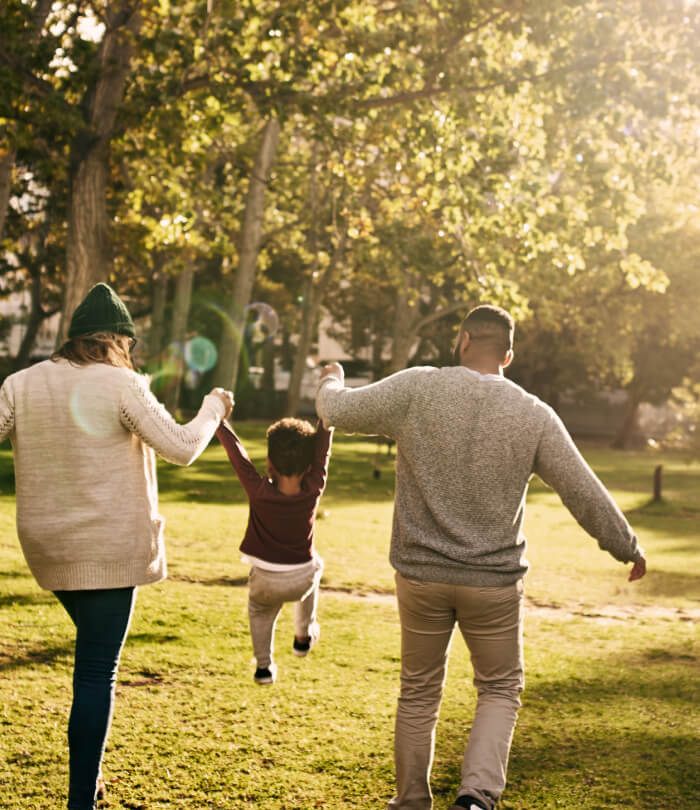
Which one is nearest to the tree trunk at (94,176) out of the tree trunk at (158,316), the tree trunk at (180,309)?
the tree trunk at (180,309)

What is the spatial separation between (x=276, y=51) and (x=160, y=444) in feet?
35.0

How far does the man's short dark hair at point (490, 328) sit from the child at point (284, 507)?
1172mm

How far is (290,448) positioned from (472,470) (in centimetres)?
125

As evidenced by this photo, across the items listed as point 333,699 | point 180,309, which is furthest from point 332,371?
point 180,309

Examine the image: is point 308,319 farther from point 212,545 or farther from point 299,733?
point 299,733

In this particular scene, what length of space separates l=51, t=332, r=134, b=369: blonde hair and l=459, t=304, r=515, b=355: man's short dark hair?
145cm

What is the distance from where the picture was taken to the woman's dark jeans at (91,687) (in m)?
3.80

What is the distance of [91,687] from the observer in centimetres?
382

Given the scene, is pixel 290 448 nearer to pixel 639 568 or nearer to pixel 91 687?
pixel 91 687

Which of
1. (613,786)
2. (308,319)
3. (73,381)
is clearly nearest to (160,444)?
(73,381)

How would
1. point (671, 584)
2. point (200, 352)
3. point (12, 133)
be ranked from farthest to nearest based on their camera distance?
point (200, 352) < point (12, 133) < point (671, 584)

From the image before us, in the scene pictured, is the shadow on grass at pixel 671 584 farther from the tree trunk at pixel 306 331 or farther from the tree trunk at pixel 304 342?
the tree trunk at pixel 304 342

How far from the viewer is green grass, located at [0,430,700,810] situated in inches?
191

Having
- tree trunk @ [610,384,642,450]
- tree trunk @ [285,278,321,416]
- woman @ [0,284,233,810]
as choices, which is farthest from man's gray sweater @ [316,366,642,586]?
tree trunk @ [610,384,642,450]
